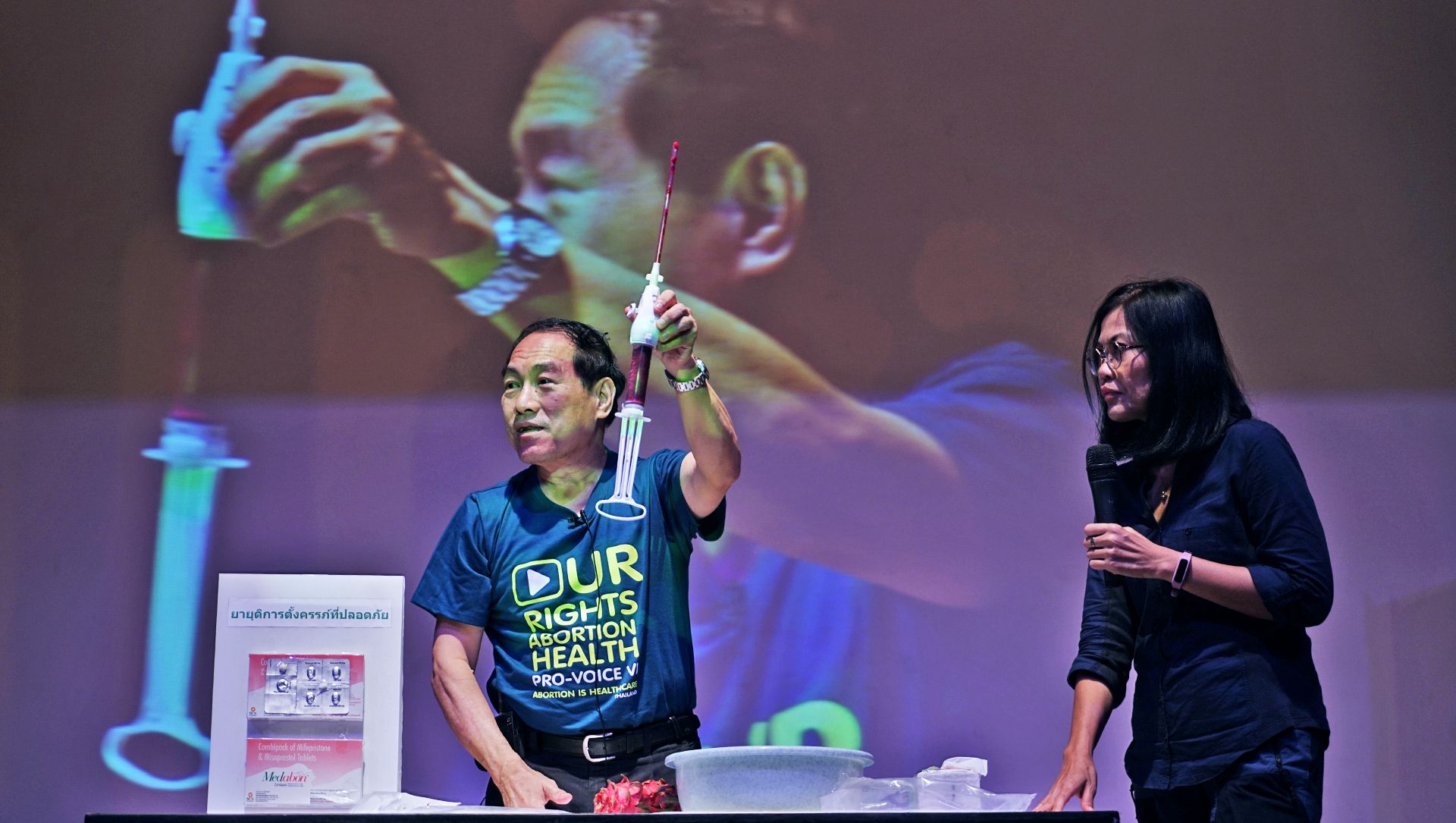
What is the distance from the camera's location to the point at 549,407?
2838 mm

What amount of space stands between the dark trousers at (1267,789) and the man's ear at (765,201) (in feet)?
A: 6.28

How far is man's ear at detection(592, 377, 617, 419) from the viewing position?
9.55ft

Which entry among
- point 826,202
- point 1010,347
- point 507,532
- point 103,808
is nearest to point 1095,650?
point 507,532

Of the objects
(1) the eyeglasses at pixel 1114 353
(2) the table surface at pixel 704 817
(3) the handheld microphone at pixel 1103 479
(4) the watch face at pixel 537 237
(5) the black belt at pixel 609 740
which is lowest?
(2) the table surface at pixel 704 817

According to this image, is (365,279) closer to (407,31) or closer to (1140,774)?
(407,31)

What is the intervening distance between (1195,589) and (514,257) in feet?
6.87

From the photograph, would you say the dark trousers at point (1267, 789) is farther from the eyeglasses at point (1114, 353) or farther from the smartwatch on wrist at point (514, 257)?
the smartwatch on wrist at point (514, 257)

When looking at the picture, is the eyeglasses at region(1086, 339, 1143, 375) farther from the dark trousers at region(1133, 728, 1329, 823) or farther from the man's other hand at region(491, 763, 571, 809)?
the man's other hand at region(491, 763, 571, 809)

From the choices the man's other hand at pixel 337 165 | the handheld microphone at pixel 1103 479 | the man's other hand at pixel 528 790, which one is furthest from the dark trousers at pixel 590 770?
the man's other hand at pixel 337 165

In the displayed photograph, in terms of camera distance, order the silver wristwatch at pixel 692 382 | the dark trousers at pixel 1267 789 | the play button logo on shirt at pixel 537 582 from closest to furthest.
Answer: the dark trousers at pixel 1267 789
the silver wristwatch at pixel 692 382
the play button logo on shirt at pixel 537 582

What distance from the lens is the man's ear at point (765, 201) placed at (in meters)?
3.79

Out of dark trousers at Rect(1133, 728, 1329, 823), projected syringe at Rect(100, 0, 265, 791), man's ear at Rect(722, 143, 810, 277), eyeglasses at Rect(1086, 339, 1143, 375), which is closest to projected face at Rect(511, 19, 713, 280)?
man's ear at Rect(722, 143, 810, 277)

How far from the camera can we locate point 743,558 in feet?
12.1

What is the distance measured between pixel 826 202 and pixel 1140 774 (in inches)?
75.1
